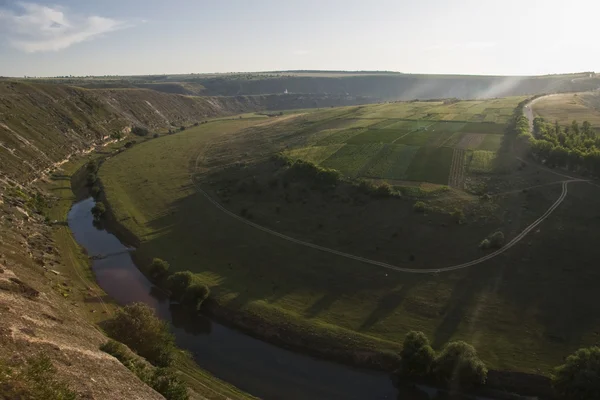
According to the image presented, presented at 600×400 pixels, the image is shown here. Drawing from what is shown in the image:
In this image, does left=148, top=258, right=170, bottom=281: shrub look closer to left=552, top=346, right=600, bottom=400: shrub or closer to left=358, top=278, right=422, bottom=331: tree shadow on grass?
left=358, top=278, right=422, bottom=331: tree shadow on grass

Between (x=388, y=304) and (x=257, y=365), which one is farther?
(x=388, y=304)

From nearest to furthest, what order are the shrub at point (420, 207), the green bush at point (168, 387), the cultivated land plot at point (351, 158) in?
the green bush at point (168, 387), the shrub at point (420, 207), the cultivated land plot at point (351, 158)

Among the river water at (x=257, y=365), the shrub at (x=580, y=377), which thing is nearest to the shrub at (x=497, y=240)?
the shrub at (x=580, y=377)

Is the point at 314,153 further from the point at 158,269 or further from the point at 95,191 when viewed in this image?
the point at 158,269

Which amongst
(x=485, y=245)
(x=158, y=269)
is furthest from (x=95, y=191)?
(x=485, y=245)

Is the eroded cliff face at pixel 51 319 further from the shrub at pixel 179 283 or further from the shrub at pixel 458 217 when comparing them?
the shrub at pixel 458 217

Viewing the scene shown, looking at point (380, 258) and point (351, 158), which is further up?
point (351, 158)
